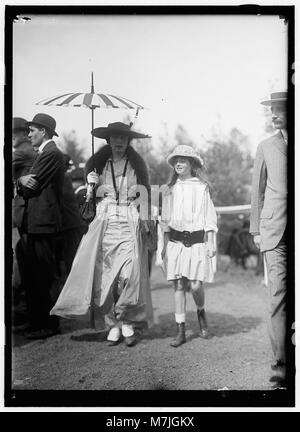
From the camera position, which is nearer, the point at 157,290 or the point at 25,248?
the point at 25,248

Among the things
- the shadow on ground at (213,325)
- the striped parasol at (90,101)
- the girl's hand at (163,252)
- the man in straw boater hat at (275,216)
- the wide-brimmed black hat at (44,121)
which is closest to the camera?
the man in straw boater hat at (275,216)

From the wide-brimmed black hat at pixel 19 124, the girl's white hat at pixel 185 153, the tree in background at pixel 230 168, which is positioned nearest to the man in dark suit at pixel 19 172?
the wide-brimmed black hat at pixel 19 124

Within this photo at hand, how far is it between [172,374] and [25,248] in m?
1.85

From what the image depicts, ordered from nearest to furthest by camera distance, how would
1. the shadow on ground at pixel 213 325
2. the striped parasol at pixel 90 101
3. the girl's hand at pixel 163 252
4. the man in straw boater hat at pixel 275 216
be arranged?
the man in straw boater hat at pixel 275 216, the striped parasol at pixel 90 101, the girl's hand at pixel 163 252, the shadow on ground at pixel 213 325

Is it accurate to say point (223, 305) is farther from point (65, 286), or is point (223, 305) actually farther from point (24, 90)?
point (24, 90)

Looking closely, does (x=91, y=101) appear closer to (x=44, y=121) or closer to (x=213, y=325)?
(x=44, y=121)

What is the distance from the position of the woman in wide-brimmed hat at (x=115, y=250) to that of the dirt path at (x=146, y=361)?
0.24 metres

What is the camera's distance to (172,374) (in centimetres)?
502

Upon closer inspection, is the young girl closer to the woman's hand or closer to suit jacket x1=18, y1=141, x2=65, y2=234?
the woman's hand

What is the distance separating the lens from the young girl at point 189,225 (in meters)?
5.37

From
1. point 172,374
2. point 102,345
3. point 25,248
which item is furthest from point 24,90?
point 172,374

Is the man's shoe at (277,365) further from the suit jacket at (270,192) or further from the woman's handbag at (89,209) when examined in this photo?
the woman's handbag at (89,209)

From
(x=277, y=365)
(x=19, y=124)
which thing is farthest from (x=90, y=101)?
(x=277, y=365)
